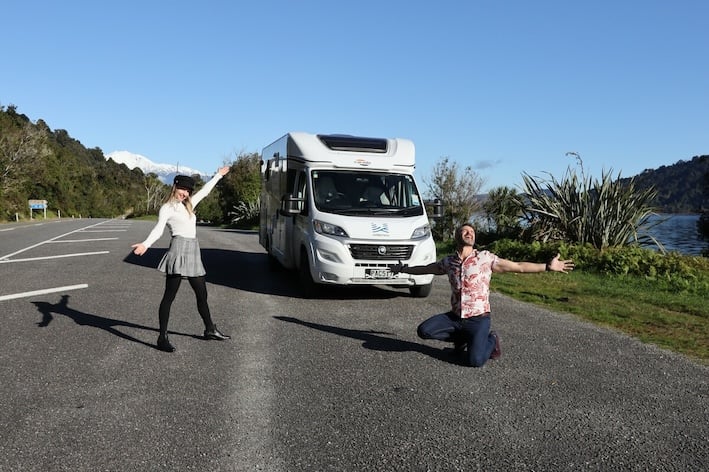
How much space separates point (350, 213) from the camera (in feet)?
30.5

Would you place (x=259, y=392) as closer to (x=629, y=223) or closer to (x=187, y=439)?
(x=187, y=439)

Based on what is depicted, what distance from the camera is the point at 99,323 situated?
7.35m

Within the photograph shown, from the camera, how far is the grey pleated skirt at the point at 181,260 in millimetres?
6105

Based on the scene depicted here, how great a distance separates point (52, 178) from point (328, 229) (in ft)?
244

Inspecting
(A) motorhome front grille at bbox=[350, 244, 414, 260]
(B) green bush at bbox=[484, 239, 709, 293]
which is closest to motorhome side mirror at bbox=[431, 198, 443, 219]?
(A) motorhome front grille at bbox=[350, 244, 414, 260]

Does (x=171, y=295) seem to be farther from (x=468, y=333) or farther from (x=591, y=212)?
(x=591, y=212)

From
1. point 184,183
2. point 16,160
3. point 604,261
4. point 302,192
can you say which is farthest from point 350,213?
point 16,160

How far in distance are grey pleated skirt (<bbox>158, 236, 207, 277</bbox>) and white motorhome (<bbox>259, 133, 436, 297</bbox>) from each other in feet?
9.18

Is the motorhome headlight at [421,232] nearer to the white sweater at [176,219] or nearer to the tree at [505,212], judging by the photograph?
the white sweater at [176,219]

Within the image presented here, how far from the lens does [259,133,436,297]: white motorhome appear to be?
8758mm

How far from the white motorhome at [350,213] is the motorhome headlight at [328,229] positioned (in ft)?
0.05

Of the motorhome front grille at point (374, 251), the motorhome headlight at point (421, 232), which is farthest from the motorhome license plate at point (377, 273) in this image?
the motorhome headlight at point (421, 232)

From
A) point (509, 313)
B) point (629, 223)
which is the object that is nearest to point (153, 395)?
point (509, 313)

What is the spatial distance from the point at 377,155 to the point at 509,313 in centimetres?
354
